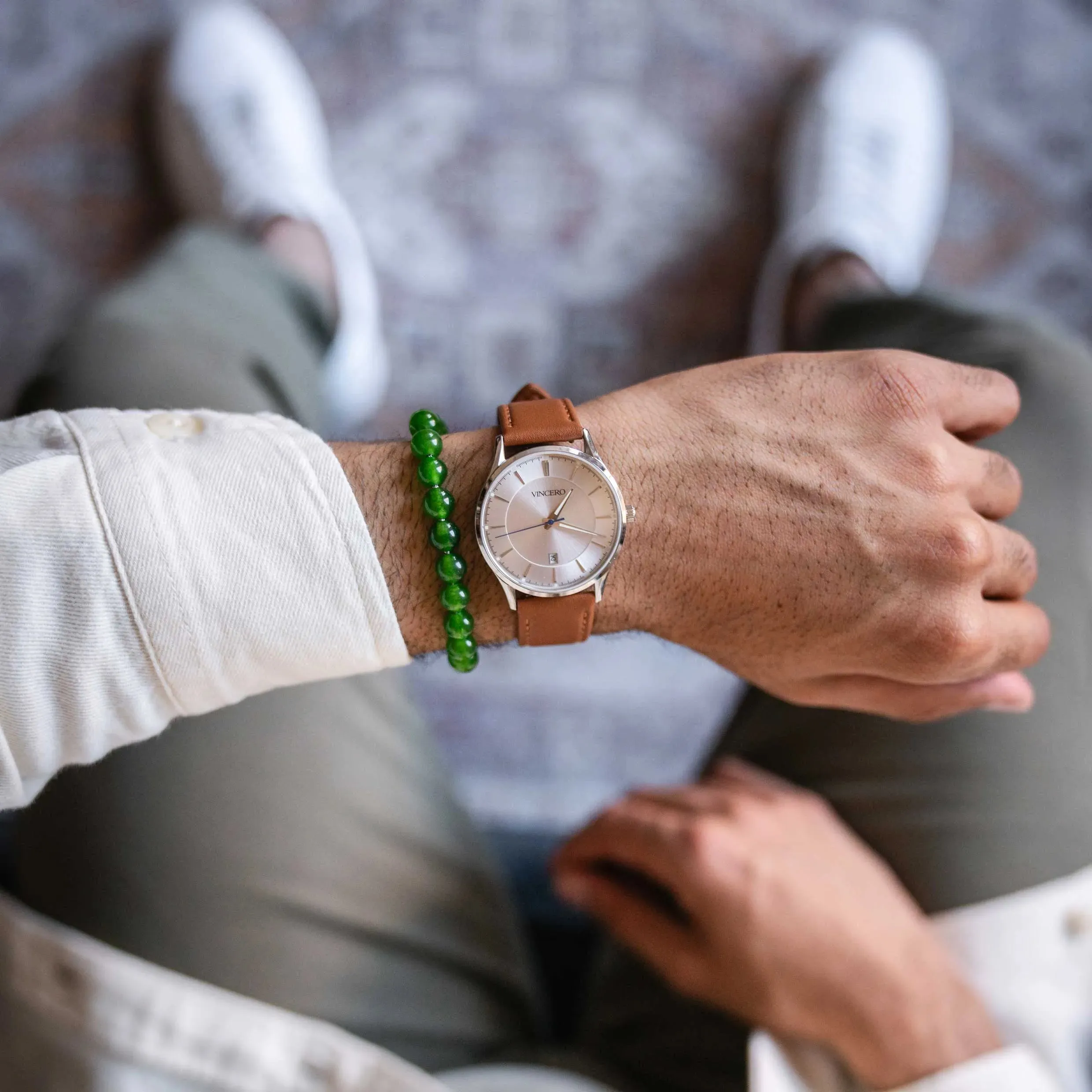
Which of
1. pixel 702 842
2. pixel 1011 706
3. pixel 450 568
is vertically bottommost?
pixel 702 842

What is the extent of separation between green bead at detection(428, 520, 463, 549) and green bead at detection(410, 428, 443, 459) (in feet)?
0.17

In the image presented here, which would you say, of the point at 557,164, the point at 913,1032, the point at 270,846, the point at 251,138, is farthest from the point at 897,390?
the point at 251,138

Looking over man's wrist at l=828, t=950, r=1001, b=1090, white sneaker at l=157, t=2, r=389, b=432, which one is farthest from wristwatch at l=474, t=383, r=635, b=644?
white sneaker at l=157, t=2, r=389, b=432

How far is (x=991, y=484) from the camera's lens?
2.53ft

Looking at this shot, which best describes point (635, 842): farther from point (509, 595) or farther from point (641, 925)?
point (509, 595)

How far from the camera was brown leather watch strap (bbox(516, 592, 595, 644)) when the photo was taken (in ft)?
2.31

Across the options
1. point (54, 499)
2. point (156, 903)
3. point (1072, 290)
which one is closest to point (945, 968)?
point (156, 903)

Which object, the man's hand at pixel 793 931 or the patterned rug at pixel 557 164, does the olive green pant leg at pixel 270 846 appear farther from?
the patterned rug at pixel 557 164

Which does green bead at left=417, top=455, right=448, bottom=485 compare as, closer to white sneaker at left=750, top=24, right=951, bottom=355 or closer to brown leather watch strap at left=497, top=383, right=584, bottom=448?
brown leather watch strap at left=497, top=383, right=584, bottom=448

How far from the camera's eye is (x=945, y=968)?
81 centimetres

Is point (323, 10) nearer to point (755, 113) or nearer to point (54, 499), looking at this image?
point (755, 113)

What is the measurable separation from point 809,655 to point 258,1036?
0.54m

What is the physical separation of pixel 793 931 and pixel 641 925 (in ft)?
0.49

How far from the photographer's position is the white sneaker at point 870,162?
4.96 feet
